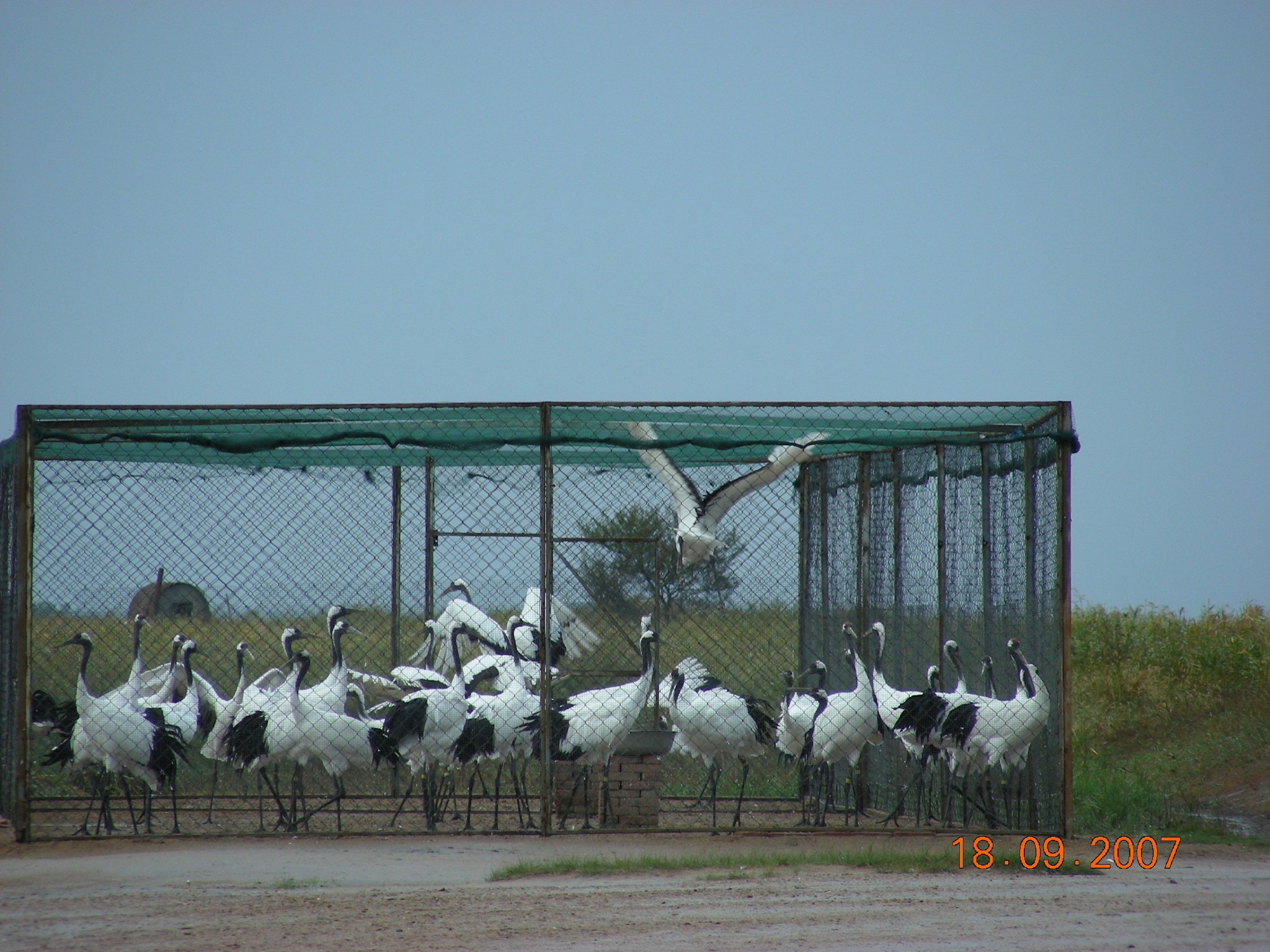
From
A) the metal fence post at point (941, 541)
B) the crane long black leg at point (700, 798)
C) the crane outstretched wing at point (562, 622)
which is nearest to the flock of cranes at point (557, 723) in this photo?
the metal fence post at point (941, 541)

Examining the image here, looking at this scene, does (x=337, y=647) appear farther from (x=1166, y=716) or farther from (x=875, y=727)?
(x=1166, y=716)

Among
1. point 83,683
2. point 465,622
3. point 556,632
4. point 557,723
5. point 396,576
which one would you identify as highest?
point 396,576

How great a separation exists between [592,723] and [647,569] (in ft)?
6.82

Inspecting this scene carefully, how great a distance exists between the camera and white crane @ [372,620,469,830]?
333 inches

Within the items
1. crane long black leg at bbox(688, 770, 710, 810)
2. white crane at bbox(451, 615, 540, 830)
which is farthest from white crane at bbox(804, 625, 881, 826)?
white crane at bbox(451, 615, 540, 830)

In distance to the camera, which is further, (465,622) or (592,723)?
(465,622)

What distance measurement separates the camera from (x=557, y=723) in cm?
841

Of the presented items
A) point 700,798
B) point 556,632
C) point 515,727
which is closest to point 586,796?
point 515,727

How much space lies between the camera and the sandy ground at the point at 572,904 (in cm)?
518

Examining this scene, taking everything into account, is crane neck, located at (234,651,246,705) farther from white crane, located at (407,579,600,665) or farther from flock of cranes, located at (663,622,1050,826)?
flock of cranes, located at (663,622,1050,826)

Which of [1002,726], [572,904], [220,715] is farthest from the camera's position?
[220,715]

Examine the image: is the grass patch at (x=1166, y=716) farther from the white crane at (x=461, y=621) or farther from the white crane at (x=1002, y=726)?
the white crane at (x=461, y=621)
